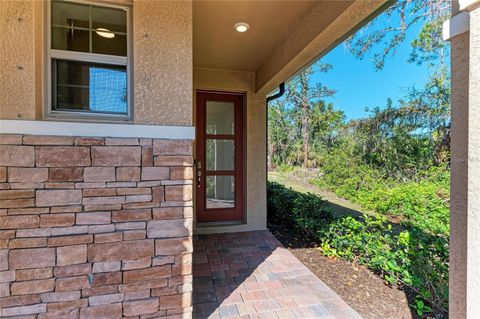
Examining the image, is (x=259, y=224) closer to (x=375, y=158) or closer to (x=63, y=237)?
(x=63, y=237)

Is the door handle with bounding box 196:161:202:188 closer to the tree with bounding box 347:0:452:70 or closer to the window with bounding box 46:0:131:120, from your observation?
the window with bounding box 46:0:131:120

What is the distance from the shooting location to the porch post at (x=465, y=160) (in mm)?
1145

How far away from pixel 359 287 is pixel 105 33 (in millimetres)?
3432

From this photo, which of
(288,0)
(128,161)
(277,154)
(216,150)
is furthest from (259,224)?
(277,154)

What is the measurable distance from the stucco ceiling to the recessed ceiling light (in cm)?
4

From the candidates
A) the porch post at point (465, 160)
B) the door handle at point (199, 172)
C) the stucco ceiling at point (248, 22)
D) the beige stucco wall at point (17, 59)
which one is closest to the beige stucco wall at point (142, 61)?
the beige stucco wall at point (17, 59)

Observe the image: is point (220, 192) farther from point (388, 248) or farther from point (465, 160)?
point (465, 160)

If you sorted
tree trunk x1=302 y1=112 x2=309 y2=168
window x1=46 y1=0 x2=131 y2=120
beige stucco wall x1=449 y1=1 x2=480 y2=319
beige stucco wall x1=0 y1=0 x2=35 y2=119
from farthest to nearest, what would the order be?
tree trunk x1=302 y1=112 x2=309 y2=168
window x1=46 y1=0 x2=131 y2=120
beige stucco wall x1=0 y1=0 x2=35 y2=119
beige stucco wall x1=449 y1=1 x2=480 y2=319

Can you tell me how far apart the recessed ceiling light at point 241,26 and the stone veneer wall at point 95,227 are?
1710 mm

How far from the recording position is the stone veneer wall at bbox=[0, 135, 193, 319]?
156 centimetres

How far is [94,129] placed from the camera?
1.66m

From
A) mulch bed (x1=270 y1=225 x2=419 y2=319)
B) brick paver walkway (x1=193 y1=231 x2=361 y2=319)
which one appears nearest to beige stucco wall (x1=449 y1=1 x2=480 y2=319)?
mulch bed (x1=270 y1=225 x2=419 y2=319)

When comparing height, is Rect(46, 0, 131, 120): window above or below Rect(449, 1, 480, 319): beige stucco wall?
above

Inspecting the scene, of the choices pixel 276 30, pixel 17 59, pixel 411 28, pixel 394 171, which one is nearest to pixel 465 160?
pixel 276 30
